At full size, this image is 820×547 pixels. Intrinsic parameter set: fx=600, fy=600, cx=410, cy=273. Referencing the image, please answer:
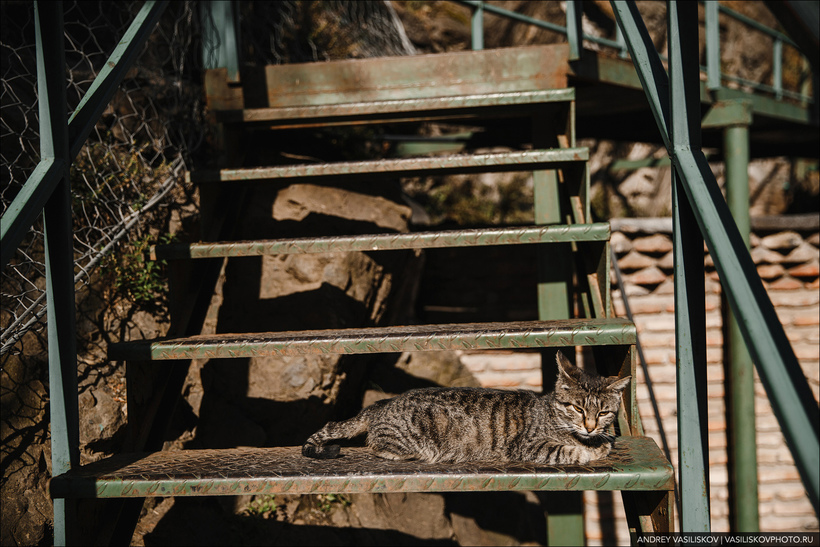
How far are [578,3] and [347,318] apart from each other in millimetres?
1851

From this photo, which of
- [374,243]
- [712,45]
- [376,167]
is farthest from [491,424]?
[712,45]

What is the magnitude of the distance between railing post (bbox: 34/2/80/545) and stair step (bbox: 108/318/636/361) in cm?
22

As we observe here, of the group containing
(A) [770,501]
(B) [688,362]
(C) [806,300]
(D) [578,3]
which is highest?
(D) [578,3]

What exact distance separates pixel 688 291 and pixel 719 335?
3.11 meters

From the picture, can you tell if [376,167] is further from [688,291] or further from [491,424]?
[688,291]

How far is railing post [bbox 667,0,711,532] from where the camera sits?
130 centimetres

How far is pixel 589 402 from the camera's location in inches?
68.8

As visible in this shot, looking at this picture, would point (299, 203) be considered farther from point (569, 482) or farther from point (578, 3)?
point (569, 482)

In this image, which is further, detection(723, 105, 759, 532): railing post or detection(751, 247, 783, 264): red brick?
detection(751, 247, 783, 264): red brick

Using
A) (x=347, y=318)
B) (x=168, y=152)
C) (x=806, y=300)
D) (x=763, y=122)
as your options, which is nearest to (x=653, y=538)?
(x=347, y=318)

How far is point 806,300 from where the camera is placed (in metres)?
4.03

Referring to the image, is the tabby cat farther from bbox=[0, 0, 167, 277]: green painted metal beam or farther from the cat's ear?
bbox=[0, 0, 167, 277]: green painted metal beam

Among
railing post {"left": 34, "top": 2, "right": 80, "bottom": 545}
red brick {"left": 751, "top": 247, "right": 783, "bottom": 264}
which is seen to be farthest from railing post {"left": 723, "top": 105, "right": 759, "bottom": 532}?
railing post {"left": 34, "top": 2, "right": 80, "bottom": 545}

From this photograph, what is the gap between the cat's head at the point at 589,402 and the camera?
172 cm
